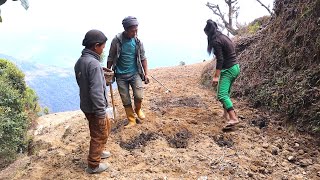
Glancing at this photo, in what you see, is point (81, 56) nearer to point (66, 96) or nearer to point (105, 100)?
point (105, 100)

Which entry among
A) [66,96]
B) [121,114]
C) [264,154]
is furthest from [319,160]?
[66,96]

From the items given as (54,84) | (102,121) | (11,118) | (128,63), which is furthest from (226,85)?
(54,84)

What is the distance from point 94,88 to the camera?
13.0 ft

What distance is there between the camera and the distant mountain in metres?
99.8

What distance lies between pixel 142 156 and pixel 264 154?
1.70 metres

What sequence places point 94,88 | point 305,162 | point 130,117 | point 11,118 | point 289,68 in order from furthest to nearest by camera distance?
point 11,118 → point 289,68 → point 130,117 → point 305,162 → point 94,88

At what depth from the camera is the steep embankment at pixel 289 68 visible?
5.49 metres

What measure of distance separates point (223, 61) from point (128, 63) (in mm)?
1532

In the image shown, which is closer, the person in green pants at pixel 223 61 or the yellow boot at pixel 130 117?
the person in green pants at pixel 223 61

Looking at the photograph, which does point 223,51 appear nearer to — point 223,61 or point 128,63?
point 223,61

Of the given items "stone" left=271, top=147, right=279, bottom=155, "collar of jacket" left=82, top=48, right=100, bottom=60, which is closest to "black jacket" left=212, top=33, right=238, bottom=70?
"stone" left=271, top=147, right=279, bottom=155

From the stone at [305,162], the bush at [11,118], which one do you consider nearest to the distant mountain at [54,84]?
the bush at [11,118]

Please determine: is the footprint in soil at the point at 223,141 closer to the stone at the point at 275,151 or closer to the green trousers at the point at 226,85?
the green trousers at the point at 226,85

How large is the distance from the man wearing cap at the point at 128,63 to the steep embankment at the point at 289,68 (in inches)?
95.7
